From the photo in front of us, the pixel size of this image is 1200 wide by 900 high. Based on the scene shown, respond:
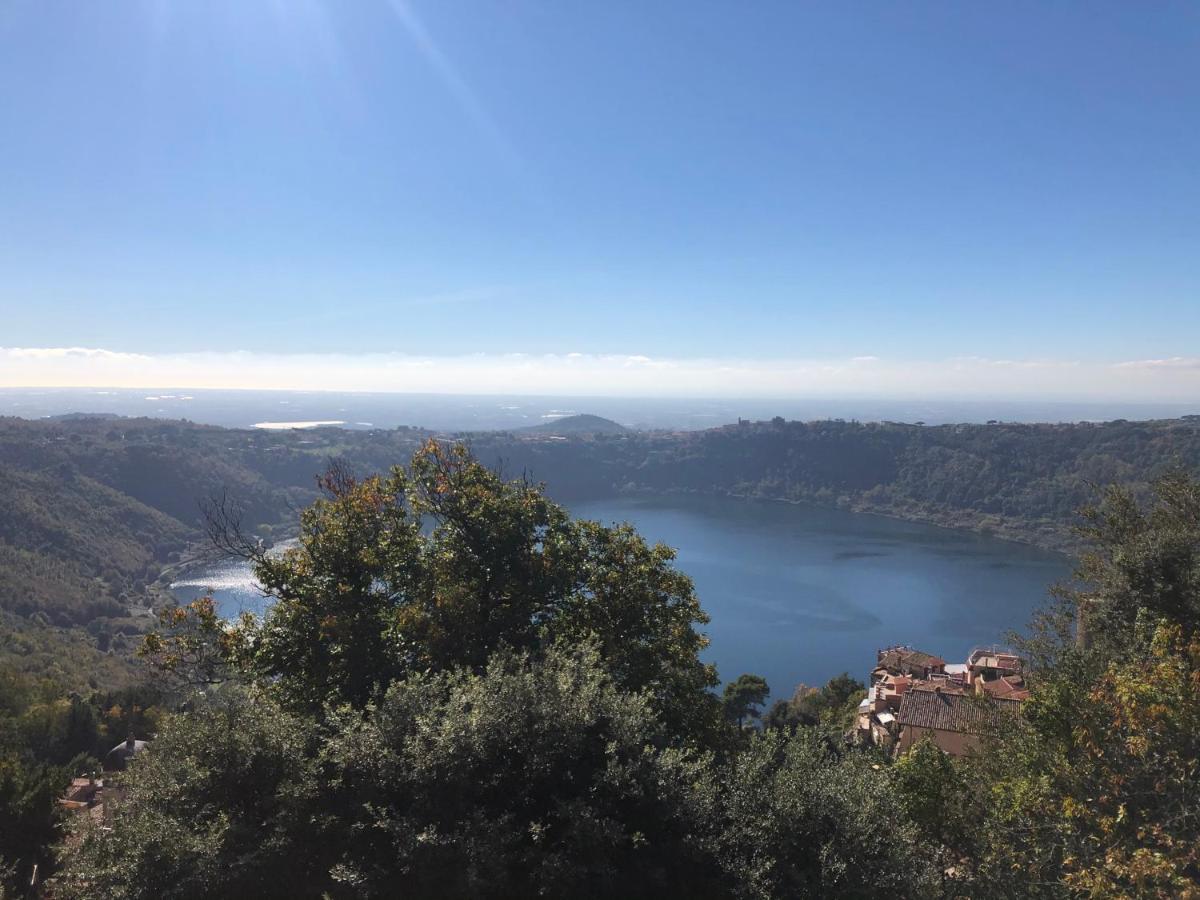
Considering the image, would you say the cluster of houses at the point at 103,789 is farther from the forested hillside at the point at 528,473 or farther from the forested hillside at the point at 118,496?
the forested hillside at the point at 528,473

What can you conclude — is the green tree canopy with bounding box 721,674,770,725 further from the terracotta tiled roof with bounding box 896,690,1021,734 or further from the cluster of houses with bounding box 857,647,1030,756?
the terracotta tiled roof with bounding box 896,690,1021,734

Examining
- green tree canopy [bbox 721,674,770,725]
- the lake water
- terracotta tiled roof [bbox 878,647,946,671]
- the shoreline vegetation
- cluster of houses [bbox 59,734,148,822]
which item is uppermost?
the shoreline vegetation

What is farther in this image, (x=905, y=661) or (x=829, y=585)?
(x=829, y=585)

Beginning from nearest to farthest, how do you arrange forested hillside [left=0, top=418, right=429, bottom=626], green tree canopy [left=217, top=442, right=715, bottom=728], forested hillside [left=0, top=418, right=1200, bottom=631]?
1. green tree canopy [left=217, top=442, right=715, bottom=728]
2. forested hillside [left=0, top=418, right=429, bottom=626]
3. forested hillside [left=0, top=418, right=1200, bottom=631]

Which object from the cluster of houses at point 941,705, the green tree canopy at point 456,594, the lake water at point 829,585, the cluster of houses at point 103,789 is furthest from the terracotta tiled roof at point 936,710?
the cluster of houses at point 103,789

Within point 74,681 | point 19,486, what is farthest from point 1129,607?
point 19,486

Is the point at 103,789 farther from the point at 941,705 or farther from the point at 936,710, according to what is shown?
the point at 941,705

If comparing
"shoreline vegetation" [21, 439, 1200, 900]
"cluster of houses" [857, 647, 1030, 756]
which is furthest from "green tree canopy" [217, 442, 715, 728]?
"cluster of houses" [857, 647, 1030, 756]

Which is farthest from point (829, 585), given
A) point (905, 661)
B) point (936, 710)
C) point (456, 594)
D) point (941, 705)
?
point (456, 594)
